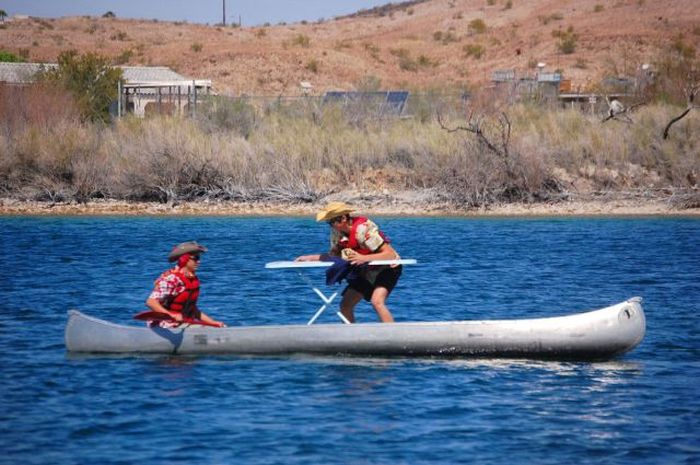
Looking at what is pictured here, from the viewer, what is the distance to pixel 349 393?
512 inches

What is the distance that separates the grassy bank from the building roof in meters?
12.7

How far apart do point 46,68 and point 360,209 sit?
25.5m

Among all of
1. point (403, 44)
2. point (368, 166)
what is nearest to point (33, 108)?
point (368, 166)

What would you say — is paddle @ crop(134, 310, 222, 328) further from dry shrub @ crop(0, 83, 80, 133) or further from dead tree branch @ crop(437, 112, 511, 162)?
dry shrub @ crop(0, 83, 80, 133)

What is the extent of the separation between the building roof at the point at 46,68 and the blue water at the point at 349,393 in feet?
96.7

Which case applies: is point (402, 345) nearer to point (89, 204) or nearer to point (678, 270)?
point (678, 270)

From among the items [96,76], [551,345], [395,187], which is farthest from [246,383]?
[96,76]

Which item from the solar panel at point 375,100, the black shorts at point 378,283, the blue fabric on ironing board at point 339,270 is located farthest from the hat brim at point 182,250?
the solar panel at point 375,100

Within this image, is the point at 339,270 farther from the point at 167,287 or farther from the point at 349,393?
the point at 167,287

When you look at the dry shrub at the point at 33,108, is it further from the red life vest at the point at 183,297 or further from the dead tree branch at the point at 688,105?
the red life vest at the point at 183,297

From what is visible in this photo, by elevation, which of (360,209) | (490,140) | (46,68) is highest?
(46,68)

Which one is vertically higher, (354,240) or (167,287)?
(354,240)

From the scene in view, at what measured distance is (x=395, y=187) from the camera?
35.7 m

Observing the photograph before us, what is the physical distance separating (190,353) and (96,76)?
122ft
